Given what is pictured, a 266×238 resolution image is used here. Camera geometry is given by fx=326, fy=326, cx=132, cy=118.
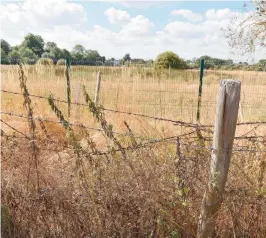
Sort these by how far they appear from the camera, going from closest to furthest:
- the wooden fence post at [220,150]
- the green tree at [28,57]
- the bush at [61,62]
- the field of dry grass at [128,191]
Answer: the wooden fence post at [220,150]
the field of dry grass at [128,191]
the bush at [61,62]
the green tree at [28,57]

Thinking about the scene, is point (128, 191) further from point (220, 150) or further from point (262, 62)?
point (262, 62)

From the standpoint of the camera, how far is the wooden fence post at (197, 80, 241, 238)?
6.45 ft

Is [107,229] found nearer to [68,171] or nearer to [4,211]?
[68,171]

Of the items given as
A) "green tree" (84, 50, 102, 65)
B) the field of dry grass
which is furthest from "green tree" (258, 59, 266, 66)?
the field of dry grass

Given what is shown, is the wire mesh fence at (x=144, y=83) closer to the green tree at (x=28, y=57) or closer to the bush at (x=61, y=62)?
the bush at (x=61, y=62)

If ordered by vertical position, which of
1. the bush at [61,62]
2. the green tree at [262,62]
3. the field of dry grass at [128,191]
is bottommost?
the field of dry grass at [128,191]

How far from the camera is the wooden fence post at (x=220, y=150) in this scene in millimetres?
1965

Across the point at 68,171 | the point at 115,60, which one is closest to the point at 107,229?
the point at 68,171

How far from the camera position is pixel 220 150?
2.04 meters

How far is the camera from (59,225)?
256 cm

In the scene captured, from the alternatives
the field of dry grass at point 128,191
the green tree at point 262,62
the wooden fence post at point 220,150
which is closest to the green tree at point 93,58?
the green tree at point 262,62

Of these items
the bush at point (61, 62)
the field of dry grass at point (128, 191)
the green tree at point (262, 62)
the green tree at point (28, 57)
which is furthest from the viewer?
the green tree at point (28, 57)

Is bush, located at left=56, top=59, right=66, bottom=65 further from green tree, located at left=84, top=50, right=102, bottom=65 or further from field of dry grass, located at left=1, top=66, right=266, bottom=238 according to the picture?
field of dry grass, located at left=1, top=66, right=266, bottom=238

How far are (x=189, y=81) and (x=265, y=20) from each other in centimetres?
346
